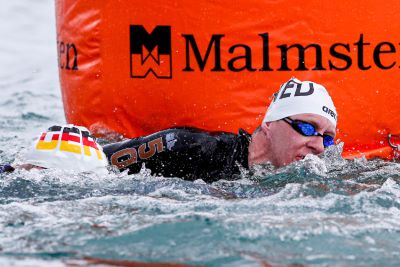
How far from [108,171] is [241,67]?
1.10 m

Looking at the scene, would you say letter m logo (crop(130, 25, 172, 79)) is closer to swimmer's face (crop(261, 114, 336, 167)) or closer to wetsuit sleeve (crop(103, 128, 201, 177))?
wetsuit sleeve (crop(103, 128, 201, 177))

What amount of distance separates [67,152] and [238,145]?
89 cm

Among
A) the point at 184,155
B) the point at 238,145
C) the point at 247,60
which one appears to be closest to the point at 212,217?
the point at 184,155

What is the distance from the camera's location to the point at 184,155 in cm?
492

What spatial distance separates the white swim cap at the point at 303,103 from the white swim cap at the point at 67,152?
37.6 inches

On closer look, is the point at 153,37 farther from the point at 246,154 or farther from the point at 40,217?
the point at 40,217

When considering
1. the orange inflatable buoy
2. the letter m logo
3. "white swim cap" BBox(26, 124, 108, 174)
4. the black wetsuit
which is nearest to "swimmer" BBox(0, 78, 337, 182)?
the black wetsuit

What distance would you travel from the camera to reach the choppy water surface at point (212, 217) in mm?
3484

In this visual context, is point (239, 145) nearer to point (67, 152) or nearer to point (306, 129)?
point (306, 129)

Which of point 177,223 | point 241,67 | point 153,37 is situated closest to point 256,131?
point 241,67

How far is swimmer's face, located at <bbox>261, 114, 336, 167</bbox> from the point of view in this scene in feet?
16.3

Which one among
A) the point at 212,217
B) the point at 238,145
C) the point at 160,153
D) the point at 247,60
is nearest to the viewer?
the point at 212,217

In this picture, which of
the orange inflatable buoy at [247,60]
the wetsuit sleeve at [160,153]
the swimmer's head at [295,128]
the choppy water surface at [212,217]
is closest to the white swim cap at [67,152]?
the choppy water surface at [212,217]

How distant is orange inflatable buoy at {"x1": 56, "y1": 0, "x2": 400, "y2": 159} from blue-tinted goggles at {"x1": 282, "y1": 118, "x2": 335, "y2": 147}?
1.72 ft
